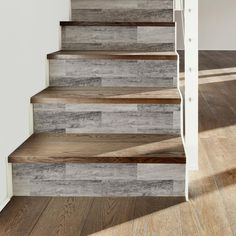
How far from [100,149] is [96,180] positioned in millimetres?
151

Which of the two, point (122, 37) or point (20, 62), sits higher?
point (122, 37)

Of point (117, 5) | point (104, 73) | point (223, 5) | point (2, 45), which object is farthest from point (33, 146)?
point (223, 5)

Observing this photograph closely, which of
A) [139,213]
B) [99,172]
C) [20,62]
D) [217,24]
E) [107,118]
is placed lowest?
[139,213]

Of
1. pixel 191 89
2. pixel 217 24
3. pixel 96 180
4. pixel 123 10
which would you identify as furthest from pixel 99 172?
pixel 217 24

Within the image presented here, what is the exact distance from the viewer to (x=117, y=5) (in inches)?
151

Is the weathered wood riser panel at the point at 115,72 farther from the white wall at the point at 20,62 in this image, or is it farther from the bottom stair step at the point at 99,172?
the bottom stair step at the point at 99,172

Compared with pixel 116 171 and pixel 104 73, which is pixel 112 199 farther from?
pixel 104 73

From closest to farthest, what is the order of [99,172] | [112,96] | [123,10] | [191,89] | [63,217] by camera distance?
[63,217] → [99,172] → [112,96] → [191,89] → [123,10]

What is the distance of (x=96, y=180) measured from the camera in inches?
99.5

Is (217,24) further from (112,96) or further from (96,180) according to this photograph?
(96,180)

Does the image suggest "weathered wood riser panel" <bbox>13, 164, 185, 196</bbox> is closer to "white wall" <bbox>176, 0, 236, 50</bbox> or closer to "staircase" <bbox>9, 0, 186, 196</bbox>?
"staircase" <bbox>9, 0, 186, 196</bbox>

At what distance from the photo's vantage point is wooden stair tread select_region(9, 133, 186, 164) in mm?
2475

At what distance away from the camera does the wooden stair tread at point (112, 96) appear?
9.25ft

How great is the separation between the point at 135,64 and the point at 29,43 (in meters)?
0.64
